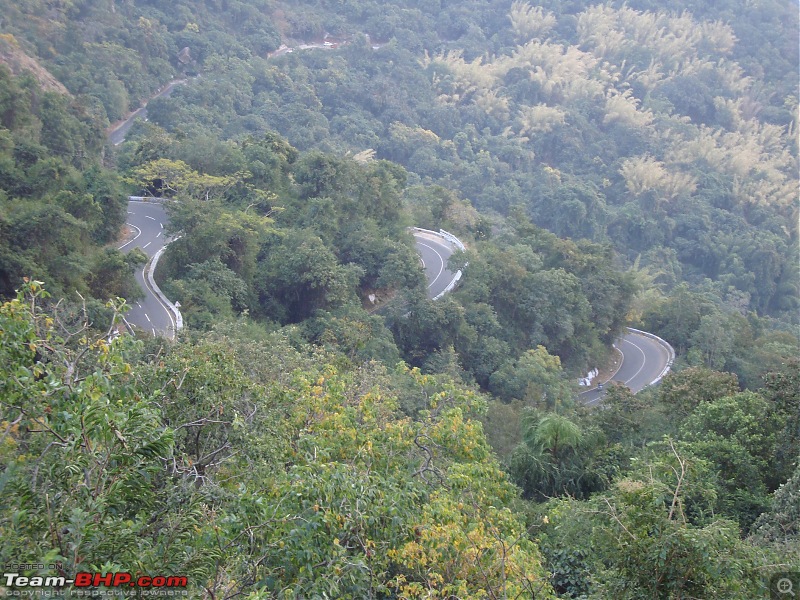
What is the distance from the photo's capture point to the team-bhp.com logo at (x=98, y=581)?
404 centimetres

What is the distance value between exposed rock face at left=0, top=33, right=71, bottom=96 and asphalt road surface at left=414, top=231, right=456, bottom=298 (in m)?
18.9

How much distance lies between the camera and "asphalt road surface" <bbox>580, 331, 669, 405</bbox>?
3061 centimetres

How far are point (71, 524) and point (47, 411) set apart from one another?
1.42 metres

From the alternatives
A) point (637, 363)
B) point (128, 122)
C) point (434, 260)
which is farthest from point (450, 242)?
point (128, 122)

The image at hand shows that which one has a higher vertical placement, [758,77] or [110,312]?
[110,312]

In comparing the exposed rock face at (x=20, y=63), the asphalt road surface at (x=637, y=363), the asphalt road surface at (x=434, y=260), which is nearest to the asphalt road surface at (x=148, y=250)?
the exposed rock face at (x=20, y=63)

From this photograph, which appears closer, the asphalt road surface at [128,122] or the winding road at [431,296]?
the winding road at [431,296]

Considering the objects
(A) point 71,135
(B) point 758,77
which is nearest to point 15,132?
(A) point 71,135

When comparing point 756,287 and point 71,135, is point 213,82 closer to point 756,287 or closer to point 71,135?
point 71,135

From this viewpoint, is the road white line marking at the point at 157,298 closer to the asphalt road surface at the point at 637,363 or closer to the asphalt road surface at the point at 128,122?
the asphalt road surface at the point at 637,363

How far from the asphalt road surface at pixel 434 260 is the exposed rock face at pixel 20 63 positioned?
18.9 m

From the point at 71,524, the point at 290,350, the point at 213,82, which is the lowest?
the point at 213,82

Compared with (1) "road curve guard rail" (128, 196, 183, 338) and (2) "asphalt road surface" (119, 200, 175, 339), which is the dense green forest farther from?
(2) "asphalt road surface" (119, 200, 175, 339)

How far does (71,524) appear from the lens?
13.8 ft
